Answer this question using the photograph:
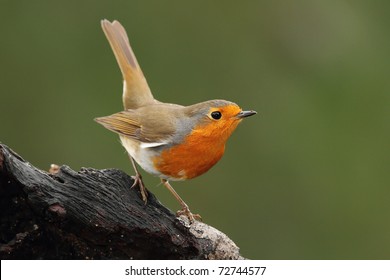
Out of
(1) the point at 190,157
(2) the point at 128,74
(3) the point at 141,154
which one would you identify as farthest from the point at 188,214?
(2) the point at 128,74

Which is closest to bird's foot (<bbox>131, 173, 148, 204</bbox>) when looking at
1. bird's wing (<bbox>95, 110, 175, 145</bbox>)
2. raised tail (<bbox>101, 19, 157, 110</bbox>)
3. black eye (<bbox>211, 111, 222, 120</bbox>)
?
bird's wing (<bbox>95, 110, 175, 145</bbox>)

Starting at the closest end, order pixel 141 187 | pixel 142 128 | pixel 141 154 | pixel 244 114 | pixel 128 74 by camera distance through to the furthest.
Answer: pixel 141 187 → pixel 244 114 → pixel 141 154 → pixel 142 128 → pixel 128 74

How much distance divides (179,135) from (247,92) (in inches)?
151

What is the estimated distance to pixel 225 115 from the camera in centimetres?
546

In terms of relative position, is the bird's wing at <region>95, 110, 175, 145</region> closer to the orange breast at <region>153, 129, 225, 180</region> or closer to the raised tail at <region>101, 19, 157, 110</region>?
the orange breast at <region>153, 129, 225, 180</region>

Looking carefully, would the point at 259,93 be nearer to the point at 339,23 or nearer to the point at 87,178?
the point at 339,23

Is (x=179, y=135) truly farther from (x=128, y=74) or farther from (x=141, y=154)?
(x=128, y=74)

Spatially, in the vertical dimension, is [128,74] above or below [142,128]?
above

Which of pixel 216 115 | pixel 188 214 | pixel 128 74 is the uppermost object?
pixel 128 74

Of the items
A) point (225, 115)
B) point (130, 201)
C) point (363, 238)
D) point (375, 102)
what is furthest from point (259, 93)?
point (130, 201)

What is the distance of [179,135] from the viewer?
555 centimetres

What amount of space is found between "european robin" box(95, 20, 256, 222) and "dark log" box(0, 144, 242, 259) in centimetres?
30

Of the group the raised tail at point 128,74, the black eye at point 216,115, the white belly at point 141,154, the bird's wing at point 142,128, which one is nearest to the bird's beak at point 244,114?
the black eye at point 216,115

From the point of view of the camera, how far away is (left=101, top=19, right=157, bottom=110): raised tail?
6.30m
